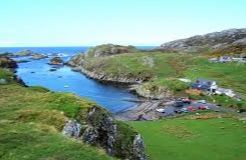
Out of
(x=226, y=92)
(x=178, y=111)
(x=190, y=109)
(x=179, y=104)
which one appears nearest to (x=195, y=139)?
(x=178, y=111)

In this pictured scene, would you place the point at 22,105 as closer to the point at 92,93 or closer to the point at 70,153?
the point at 70,153

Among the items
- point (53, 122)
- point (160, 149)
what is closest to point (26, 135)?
point (53, 122)

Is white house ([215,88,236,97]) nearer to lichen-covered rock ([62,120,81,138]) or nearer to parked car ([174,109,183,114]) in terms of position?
parked car ([174,109,183,114])

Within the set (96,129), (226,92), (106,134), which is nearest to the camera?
(96,129)

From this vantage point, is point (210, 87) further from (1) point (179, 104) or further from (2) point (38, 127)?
(2) point (38, 127)

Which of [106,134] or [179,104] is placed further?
[179,104]

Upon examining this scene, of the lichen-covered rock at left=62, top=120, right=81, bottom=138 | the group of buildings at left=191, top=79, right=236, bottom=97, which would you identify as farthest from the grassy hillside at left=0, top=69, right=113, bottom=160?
the group of buildings at left=191, top=79, right=236, bottom=97

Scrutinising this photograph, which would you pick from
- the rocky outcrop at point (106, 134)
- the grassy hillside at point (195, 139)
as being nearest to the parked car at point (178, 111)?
the grassy hillside at point (195, 139)
